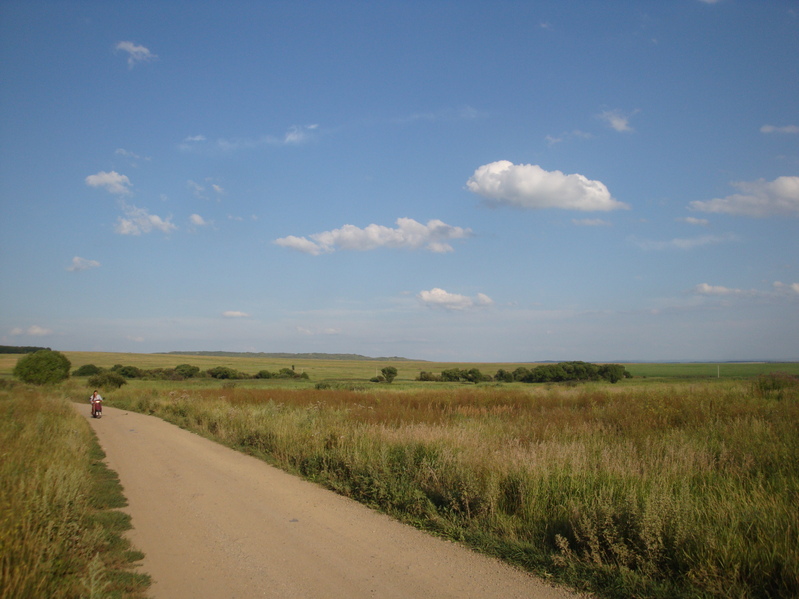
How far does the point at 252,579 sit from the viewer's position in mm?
5199

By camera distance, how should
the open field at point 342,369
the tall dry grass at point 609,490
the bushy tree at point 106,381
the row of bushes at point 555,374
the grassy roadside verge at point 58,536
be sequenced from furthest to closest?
the open field at point 342,369, the row of bushes at point 555,374, the bushy tree at point 106,381, the tall dry grass at point 609,490, the grassy roadside verge at point 58,536

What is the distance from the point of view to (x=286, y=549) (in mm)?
6055

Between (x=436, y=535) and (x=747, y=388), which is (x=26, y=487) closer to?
(x=436, y=535)

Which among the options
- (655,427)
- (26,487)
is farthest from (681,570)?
(655,427)

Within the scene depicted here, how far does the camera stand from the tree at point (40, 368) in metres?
54.6

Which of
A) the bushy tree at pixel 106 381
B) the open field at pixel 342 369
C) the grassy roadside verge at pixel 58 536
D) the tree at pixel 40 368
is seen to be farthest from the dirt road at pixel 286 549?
the open field at pixel 342 369

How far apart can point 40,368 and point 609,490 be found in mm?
65659

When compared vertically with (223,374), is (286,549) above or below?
above

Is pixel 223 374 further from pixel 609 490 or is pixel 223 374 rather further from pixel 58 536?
pixel 609 490

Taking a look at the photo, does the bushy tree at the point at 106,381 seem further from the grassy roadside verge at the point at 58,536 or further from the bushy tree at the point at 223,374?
the grassy roadside verge at the point at 58,536

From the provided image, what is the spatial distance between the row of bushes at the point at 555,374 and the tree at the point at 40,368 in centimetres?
5270

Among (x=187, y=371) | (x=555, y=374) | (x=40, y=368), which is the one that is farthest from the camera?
(x=187, y=371)

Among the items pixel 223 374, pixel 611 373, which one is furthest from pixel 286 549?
pixel 223 374

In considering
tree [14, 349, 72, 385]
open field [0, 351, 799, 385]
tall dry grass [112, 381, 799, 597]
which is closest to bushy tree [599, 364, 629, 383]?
open field [0, 351, 799, 385]
